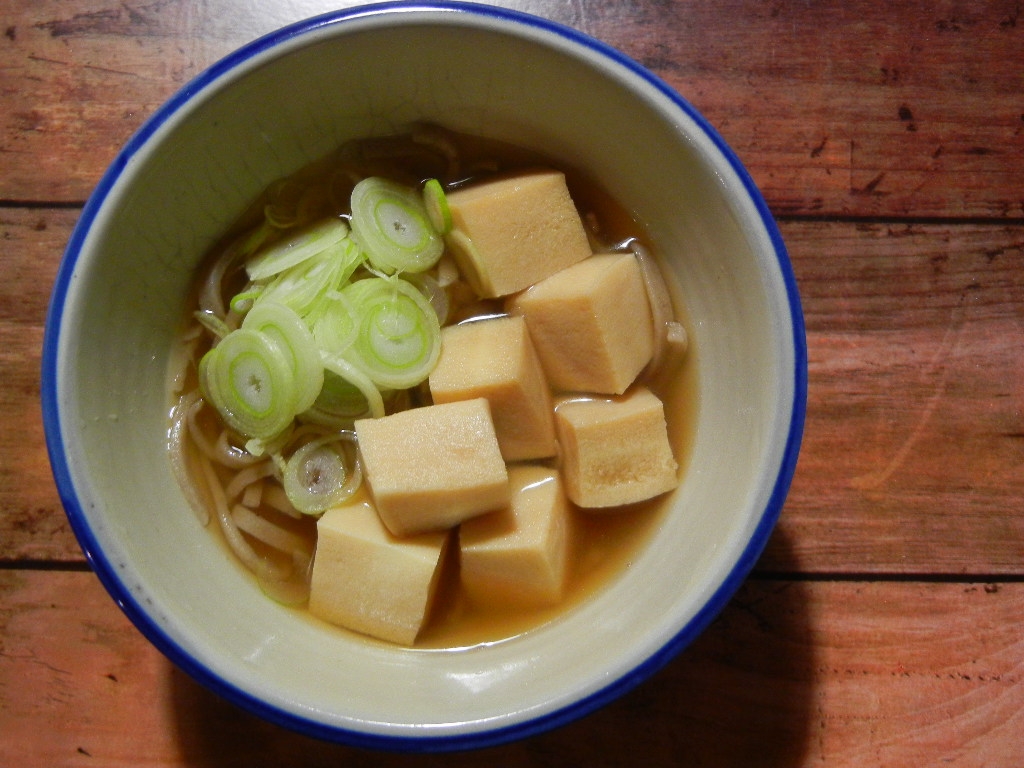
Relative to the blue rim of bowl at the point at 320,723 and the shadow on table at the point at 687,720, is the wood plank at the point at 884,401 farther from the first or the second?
the blue rim of bowl at the point at 320,723

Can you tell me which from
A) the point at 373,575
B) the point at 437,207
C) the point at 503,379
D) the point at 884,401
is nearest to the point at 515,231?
the point at 437,207

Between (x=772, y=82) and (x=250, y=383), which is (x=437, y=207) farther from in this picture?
(x=772, y=82)

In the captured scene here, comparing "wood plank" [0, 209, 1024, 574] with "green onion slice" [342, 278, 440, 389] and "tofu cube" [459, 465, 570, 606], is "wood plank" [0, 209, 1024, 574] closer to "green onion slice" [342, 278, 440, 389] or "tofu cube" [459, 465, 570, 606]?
"tofu cube" [459, 465, 570, 606]

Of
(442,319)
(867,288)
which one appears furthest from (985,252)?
(442,319)

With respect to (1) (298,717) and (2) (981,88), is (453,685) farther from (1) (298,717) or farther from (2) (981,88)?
(2) (981,88)

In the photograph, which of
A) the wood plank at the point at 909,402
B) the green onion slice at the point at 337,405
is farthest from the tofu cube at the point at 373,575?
the wood plank at the point at 909,402
